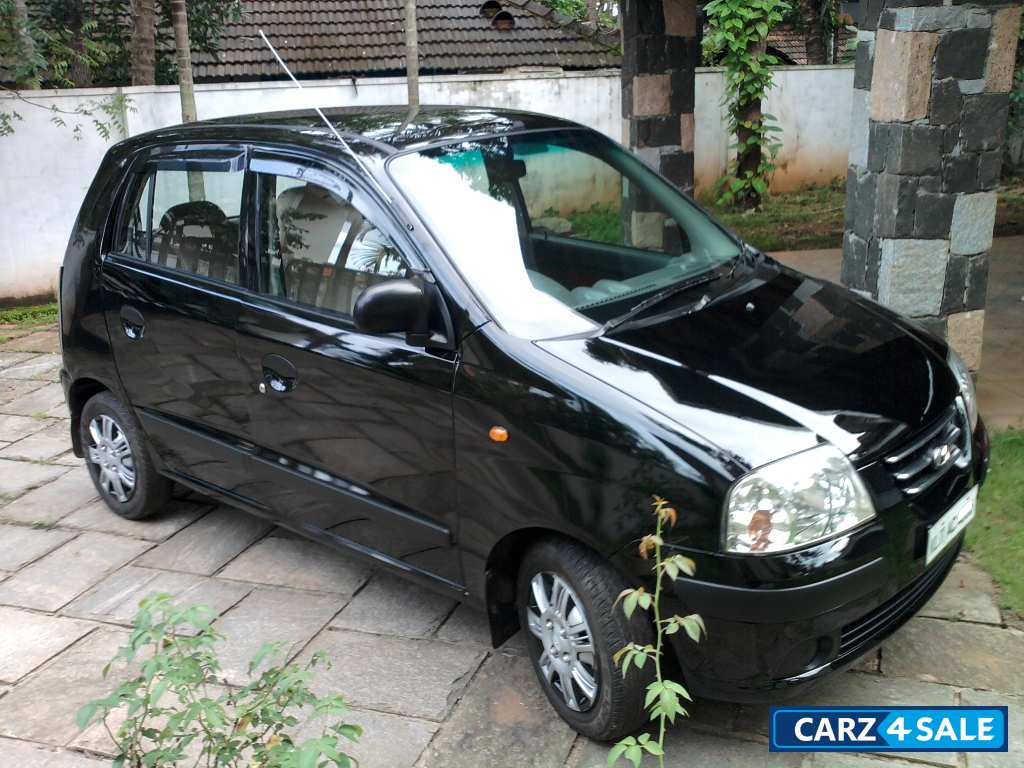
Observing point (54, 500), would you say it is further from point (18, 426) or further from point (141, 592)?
point (18, 426)

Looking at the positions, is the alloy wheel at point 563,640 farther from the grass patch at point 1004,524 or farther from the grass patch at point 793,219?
the grass patch at point 793,219

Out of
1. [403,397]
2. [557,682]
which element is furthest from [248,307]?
[557,682]

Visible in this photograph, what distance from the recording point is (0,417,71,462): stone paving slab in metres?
6.43

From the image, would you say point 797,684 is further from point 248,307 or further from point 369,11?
point 369,11

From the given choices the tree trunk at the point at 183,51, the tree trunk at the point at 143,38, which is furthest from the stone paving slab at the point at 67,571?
the tree trunk at the point at 143,38

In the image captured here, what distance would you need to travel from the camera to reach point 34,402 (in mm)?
7469

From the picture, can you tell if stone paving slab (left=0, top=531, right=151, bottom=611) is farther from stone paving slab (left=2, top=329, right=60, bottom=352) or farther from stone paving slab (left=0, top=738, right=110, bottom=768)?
stone paving slab (left=2, top=329, right=60, bottom=352)

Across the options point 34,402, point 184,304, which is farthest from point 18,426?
point 184,304

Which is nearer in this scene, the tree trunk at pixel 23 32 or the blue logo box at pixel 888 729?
the blue logo box at pixel 888 729

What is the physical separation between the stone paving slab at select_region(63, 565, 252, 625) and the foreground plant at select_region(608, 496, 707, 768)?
215 centimetres

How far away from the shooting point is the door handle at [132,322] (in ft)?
15.7

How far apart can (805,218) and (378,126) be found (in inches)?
390

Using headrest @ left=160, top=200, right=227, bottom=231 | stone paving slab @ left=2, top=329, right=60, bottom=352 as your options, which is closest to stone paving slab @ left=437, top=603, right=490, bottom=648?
headrest @ left=160, top=200, right=227, bottom=231

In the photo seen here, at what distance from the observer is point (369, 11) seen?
59.8 feet
